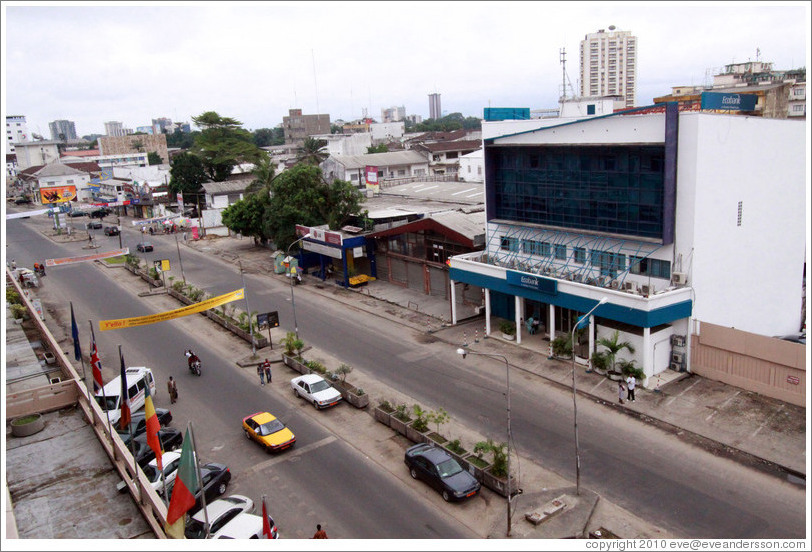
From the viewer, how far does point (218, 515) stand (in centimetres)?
2042

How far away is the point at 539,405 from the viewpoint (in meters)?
28.4

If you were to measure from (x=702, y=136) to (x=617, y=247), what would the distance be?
715 cm

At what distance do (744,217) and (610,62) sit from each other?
168828mm

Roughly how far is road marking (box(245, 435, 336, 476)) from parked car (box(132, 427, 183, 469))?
4163mm

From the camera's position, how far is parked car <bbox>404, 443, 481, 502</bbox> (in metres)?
21.4

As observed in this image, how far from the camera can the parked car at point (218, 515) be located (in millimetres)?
20188

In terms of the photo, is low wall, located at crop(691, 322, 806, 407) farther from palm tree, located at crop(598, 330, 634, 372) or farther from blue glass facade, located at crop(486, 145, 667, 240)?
blue glass facade, located at crop(486, 145, 667, 240)

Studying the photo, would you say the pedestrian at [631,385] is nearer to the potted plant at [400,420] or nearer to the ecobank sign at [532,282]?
the ecobank sign at [532,282]


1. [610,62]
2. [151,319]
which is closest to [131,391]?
[151,319]

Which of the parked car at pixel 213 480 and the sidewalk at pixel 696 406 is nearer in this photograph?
the parked car at pixel 213 480

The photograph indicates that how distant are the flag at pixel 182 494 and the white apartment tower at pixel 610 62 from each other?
600 ft

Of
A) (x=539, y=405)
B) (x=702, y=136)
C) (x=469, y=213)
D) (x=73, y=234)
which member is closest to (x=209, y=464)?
(x=539, y=405)

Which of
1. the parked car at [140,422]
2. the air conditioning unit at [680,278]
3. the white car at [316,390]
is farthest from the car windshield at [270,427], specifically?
the air conditioning unit at [680,278]

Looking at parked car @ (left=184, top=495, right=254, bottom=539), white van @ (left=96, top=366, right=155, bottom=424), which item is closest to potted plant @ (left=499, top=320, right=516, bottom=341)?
parked car @ (left=184, top=495, right=254, bottom=539)
